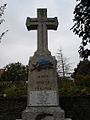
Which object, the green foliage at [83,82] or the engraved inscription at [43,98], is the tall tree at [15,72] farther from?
the engraved inscription at [43,98]

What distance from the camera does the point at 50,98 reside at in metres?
10.9

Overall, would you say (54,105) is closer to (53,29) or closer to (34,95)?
(34,95)

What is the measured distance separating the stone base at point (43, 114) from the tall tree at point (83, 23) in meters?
9.24

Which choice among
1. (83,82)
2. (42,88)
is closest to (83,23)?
(83,82)

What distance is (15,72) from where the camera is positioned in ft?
205

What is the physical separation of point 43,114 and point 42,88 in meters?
0.85

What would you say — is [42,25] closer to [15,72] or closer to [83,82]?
[83,82]

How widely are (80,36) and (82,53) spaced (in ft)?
3.41

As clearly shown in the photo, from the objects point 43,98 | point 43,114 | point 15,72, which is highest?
point 15,72

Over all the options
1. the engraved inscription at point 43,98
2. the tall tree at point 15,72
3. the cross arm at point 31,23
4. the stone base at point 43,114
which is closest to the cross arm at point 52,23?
the cross arm at point 31,23

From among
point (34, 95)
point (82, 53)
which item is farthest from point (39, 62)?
point (82, 53)

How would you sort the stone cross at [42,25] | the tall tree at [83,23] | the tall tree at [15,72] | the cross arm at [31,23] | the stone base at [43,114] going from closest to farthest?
the stone base at [43,114] → the stone cross at [42,25] → the cross arm at [31,23] → the tall tree at [83,23] → the tall tree at [15,72]

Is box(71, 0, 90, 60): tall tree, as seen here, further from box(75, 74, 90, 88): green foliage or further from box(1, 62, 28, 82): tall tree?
box(1, 62, 28, 82): tall tree

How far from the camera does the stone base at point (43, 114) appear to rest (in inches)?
416
